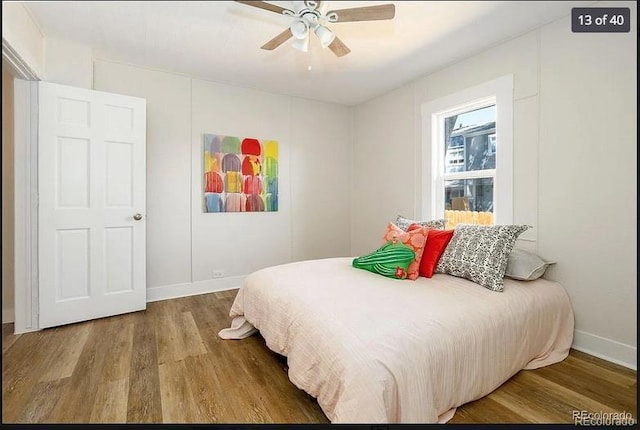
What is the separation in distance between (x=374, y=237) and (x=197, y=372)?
2.77 m

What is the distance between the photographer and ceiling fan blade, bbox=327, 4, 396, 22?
1842 mm

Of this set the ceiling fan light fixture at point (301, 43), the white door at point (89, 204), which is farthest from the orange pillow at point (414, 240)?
the white door at point (89, 204)

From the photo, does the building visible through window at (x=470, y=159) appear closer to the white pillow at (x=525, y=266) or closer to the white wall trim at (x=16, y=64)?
the white pillow at (x=525, y=266)

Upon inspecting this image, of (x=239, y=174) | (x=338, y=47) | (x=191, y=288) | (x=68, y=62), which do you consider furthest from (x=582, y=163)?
(x=68, y=62)

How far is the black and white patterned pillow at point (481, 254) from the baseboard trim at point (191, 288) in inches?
96.2

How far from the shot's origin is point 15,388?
1.72m

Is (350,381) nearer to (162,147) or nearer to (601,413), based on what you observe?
(601,413)

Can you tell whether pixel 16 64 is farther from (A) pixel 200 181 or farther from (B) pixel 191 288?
(B) pixel 191 288

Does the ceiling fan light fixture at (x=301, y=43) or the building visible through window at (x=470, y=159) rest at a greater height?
the ceiling fan light fixture at (x=301, y=43)

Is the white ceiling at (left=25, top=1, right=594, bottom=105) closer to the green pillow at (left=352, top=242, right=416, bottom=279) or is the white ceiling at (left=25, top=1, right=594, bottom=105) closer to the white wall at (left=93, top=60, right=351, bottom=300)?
the white wall at (left=93, top=60, right=351, bottom=300)

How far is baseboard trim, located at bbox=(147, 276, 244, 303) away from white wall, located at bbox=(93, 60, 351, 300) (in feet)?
0.04

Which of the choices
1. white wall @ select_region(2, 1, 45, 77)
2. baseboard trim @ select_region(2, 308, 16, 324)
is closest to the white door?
white wall @ select_region(2, 1, 45, 77)

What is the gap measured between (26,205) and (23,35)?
50.4 inches

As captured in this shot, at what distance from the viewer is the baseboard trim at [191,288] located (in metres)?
3.27
